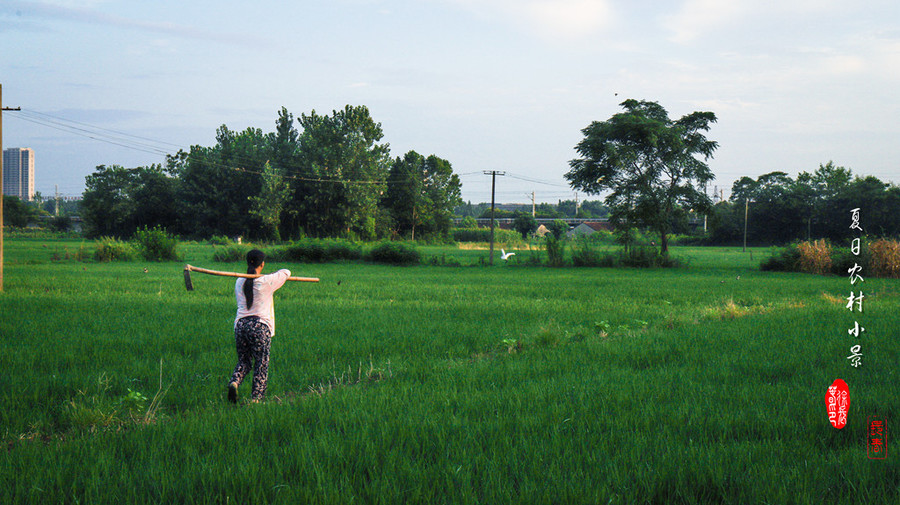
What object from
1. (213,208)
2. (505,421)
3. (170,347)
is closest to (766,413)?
(505,421)

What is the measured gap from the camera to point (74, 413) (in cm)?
523

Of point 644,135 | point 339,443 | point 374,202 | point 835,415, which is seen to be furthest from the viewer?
point 374,202

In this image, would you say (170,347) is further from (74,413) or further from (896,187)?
(896,187)

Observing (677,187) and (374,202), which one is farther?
(374,202)

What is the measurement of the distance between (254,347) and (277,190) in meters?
60.1

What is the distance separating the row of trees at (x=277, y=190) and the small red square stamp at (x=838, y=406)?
59.6 metres

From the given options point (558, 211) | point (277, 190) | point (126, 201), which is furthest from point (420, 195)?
point (558, 211)

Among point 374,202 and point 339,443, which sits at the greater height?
point 374,202

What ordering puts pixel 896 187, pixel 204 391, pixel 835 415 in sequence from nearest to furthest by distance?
pixel 835 415 → pixel 204 391 → pixel 896 187

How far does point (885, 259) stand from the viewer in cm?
2864

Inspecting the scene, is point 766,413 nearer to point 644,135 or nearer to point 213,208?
point 644,135

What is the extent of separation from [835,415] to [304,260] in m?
36.1

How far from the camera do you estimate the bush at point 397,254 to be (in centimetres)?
3747

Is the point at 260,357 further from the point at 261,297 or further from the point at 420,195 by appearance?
the point at 420,195
